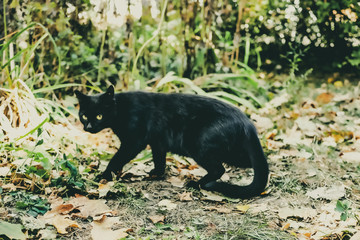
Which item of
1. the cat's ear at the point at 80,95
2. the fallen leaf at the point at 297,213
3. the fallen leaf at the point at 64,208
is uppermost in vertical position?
the cat's ear at the point at 80,95

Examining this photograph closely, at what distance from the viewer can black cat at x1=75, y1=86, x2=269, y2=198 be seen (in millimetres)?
2690

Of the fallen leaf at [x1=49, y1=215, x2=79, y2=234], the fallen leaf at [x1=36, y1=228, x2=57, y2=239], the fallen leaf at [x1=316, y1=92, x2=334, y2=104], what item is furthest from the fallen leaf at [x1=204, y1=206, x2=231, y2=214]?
the fallen leaf at [x1=316, y1=92, x2=334, y2=104]

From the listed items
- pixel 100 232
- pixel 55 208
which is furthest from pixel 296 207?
pixel 55 208

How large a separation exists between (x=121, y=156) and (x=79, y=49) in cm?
199

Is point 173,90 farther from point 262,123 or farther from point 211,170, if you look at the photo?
point 211,170

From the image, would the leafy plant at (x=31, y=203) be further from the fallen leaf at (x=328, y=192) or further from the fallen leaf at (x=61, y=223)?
the fallen leaf at (x=328, y=192)

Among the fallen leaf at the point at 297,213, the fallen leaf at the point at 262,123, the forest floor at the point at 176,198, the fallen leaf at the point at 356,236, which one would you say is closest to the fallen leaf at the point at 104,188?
the forest floor at the point at 176,198

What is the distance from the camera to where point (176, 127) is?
2.85 metres

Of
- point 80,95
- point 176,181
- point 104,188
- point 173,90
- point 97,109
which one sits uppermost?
point 80,95

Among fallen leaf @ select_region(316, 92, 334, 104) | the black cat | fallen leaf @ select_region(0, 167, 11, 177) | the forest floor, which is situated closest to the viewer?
the forest floor

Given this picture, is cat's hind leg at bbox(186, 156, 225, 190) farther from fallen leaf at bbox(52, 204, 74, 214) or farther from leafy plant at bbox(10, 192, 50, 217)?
leafy plant at bbox(10, 192, 50, 217)

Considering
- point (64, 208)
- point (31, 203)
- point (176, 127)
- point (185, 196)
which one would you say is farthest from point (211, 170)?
point (31, 203)

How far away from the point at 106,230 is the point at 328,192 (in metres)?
1.54

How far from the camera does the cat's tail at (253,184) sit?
249 cm
